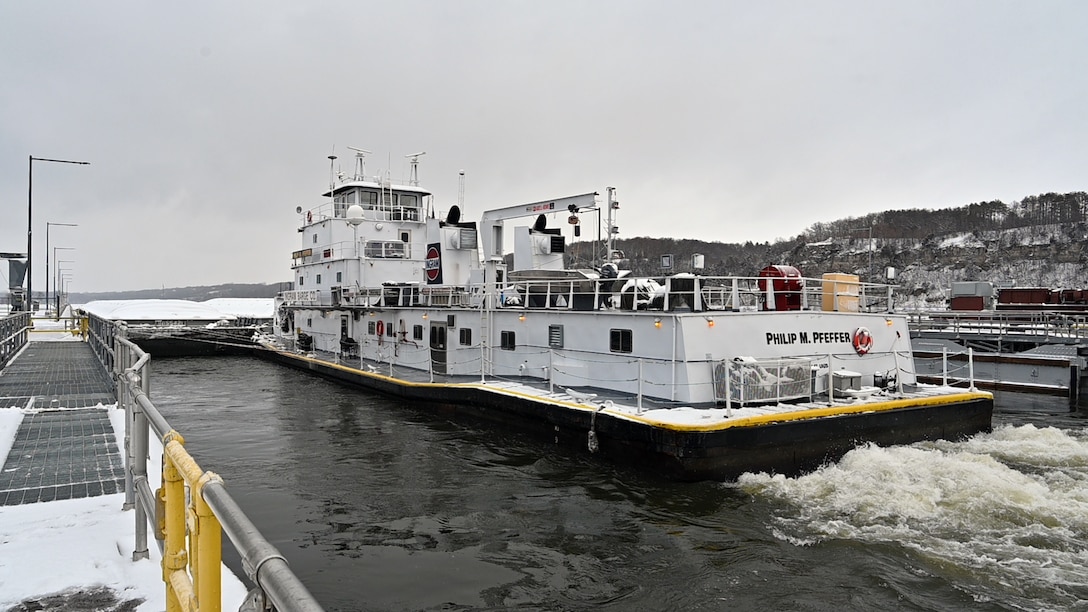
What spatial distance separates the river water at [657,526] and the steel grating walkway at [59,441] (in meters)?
1.99

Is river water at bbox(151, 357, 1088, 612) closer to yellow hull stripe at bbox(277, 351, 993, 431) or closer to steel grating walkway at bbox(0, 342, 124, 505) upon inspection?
yellow hull stripe at bbox(277, 351, 993, 431)

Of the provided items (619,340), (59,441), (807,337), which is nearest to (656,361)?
(619,340)

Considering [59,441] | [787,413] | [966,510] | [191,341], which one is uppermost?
[59,441]

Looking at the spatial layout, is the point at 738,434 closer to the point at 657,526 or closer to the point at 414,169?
the point at 657,526

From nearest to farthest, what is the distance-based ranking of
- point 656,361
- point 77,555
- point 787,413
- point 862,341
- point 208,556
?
point 208,556, point 77,555, point 787,413, point 656,361, point 862,341

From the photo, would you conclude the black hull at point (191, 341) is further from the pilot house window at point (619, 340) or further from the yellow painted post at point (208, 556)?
the yellow painted post at point (208, 556)

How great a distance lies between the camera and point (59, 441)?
8492 mm

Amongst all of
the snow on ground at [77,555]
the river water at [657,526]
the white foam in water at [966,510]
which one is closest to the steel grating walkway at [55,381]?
the river water at [657,526]

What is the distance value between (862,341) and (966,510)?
6076 millimetres

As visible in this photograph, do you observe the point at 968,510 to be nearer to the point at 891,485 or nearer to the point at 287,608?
the point at 891,485

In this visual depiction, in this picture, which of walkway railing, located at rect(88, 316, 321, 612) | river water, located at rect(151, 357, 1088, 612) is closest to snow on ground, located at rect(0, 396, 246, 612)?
walkway railing, located at rect(88, 316, 321, 612)

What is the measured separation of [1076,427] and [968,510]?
11.6m

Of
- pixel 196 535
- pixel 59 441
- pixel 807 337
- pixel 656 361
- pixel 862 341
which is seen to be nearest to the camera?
pixel 196 535

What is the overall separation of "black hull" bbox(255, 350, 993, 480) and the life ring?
81.8 inches
